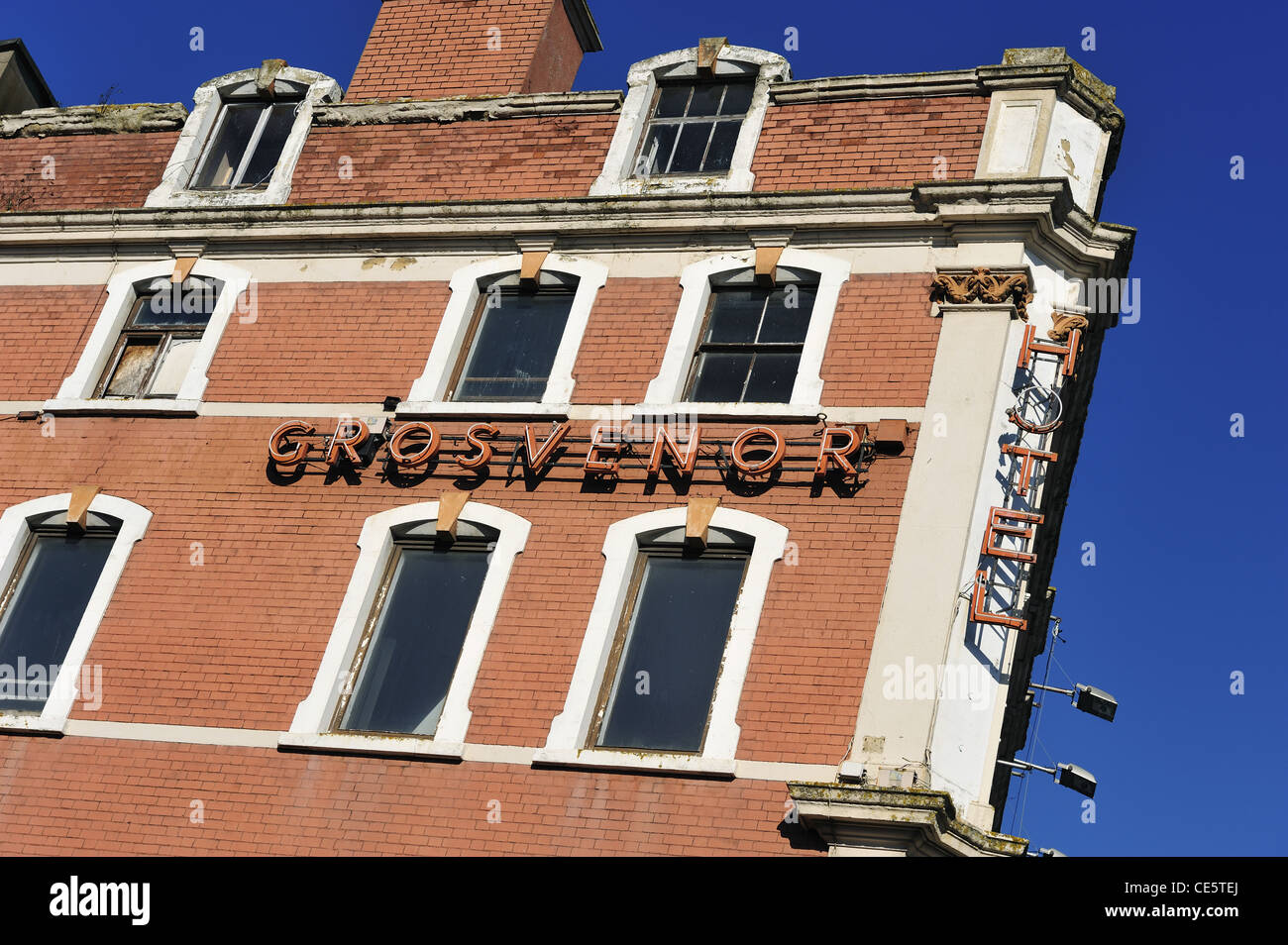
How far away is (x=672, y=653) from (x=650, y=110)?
7.06m

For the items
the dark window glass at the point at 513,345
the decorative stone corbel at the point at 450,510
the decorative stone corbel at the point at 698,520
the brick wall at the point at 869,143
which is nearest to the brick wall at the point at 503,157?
the brick wall at the point at 869,143

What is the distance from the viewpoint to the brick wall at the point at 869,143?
671 inches

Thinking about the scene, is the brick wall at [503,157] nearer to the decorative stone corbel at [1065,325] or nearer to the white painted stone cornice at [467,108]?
the white painted stone cornice at [467,108]

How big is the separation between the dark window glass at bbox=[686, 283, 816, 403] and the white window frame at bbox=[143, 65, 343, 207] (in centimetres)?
583

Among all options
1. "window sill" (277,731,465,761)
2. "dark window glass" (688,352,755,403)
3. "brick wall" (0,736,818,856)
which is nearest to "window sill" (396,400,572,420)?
"dark window glass" (688,352,755,403)

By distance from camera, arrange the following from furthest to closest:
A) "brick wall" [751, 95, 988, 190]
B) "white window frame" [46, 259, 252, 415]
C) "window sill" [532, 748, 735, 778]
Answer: "white window frame" [46, 259, 252, 415], "brick wall" [751, 95, 988, 190], "window sill" [532, 748, 735, 778]

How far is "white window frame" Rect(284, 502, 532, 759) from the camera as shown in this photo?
571 inches

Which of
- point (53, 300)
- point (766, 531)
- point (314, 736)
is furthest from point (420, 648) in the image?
point (53, 300)

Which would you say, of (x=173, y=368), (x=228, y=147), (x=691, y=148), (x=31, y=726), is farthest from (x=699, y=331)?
(x=31, y=726)

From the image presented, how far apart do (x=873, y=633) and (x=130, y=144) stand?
1193 cm

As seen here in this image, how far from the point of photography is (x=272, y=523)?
16375 mm

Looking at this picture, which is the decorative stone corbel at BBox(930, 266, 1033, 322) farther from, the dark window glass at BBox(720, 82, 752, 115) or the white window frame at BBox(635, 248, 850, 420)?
the dark window glass at BBox(720, 82, 752, 115)

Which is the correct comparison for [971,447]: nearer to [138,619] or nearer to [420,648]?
[420,648]

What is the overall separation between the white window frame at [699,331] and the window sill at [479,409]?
2.96ft
